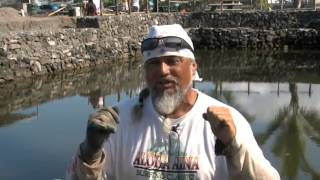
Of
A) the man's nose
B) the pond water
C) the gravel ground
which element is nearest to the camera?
the man's nose

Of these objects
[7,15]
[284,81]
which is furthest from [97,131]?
[7,15]

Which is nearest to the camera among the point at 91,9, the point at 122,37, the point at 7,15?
the point at 122,37

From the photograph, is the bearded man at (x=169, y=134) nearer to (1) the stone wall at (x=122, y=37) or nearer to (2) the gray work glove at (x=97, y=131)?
(2) the gray work glove at (x=97, y=131)

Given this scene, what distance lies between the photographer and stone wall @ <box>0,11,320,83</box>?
19.7 m

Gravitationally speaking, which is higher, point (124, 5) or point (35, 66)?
point (124, 5)

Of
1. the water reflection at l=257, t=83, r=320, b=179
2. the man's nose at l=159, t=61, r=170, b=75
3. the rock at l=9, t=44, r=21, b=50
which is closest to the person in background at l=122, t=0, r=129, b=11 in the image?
the rock at l=9, t=44, r=21, b=50

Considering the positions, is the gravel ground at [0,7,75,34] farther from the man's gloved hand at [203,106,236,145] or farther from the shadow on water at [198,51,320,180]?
the man's gloved hand at [203,106,236,145]

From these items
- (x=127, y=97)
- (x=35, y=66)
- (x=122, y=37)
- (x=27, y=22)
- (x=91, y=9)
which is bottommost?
(x=127, y=97)

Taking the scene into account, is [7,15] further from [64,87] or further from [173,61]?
[173,61]

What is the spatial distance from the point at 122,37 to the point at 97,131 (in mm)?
23390

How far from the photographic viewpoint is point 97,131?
2.73m

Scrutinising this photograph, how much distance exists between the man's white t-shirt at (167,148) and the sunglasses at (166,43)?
0.30 metres

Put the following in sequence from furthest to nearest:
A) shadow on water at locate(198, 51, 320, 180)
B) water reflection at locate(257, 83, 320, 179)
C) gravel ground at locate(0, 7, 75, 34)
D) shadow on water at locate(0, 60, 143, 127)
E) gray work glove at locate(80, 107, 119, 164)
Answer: gravel ground at locate(0, 7, 75, 34)
shadow on water at locate(0, 60, 143, 127)
shadow on water at locate(198, 51, 320, 180)
water reflection at locate(257, 83, 320, 179)
gray work glove at locate(80, 107, 119, 164)

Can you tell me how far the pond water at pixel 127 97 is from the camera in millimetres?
9406
